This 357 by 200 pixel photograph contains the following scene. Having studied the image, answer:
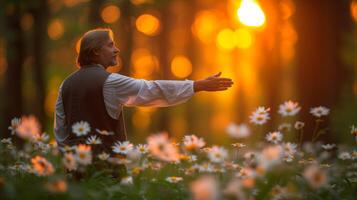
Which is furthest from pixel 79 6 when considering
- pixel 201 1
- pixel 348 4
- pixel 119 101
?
pixel 119 101

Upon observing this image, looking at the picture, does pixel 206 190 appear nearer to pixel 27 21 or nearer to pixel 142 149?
pixel 142 149

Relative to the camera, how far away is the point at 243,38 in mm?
31312

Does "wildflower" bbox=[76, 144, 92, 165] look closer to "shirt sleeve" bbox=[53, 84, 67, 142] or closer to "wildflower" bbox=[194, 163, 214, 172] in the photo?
"wildflower" bbox=[194, 163, 214, 172]

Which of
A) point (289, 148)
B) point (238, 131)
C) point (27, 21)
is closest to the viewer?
point (238, 131)

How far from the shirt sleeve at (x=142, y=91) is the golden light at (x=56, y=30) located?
21107 mm

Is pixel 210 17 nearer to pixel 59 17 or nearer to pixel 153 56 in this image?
pixel 153 56

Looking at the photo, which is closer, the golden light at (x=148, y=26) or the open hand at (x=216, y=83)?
the open hand at (x=216, y=83)

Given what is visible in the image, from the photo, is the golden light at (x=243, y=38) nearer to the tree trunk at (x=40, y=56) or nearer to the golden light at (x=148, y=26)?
the golden light at (x=148, y=26)

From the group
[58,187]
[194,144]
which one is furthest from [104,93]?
[58,187]

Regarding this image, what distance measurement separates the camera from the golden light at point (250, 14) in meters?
22.8

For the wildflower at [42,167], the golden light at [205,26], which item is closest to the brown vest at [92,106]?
the wildflower at [42,167]

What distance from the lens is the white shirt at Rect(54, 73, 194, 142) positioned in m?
4.98

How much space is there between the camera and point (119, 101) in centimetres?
503

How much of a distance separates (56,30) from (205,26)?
843cm
